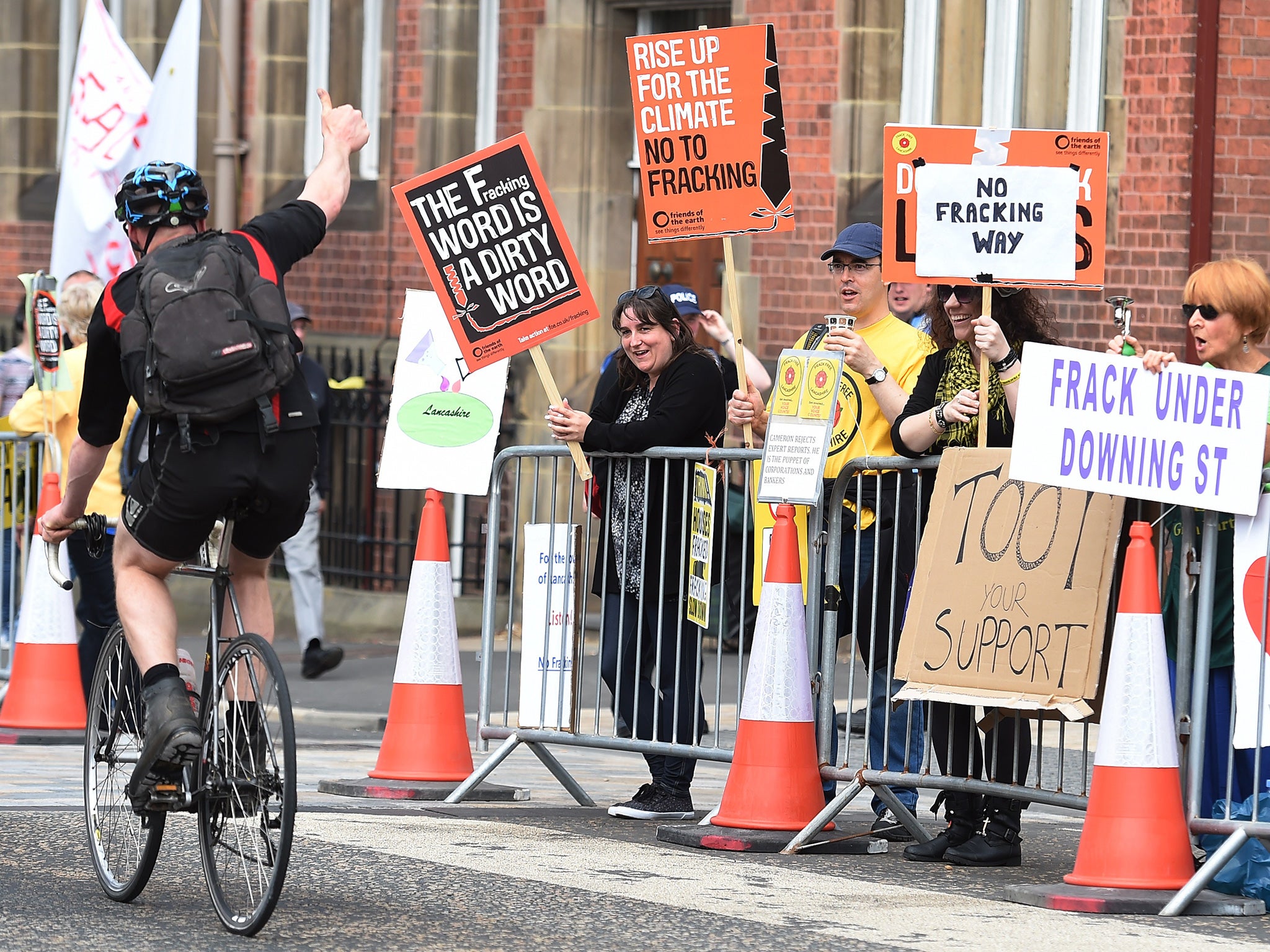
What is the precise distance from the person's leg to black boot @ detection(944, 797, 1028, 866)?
15.3 feet

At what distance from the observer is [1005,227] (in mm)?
7371

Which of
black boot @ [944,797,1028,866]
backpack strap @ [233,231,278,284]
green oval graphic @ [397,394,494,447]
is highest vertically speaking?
backpack strap @ [233,231,278,284]

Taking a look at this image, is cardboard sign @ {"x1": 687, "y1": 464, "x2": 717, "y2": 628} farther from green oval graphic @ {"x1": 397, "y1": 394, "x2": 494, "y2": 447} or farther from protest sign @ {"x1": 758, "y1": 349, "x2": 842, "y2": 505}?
green oval graphic @ {"x1": 397, "y1": 394, "x2": 494, "y2": 447}

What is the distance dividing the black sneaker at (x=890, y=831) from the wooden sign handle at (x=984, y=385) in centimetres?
139

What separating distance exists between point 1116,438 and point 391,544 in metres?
10.1

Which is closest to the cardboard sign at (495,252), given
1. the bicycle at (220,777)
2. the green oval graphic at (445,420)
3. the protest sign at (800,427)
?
the green oval graphic at (445,420)

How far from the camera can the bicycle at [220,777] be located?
19.3 ft

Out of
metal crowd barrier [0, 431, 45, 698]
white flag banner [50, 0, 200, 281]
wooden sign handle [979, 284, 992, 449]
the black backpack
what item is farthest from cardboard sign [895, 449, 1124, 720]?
white flag banner [50, 0, 200, 281]

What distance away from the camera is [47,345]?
1105 centimetres

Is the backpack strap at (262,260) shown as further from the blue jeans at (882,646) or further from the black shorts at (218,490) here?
the blue jeans at (882,646)

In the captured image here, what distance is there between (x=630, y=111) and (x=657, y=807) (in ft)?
29.7

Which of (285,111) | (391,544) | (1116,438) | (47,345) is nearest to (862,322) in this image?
(1116,438)

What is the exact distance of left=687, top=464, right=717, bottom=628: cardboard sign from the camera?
8281 millimetres

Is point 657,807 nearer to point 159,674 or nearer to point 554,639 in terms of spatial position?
point 554,639
